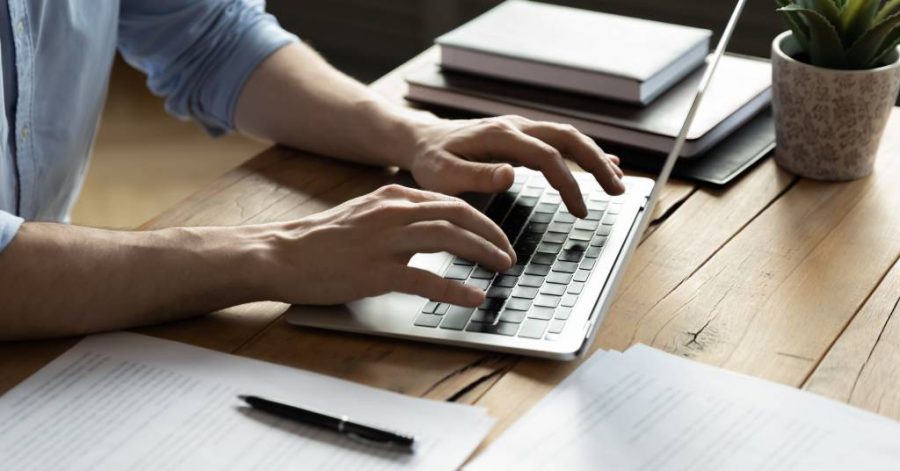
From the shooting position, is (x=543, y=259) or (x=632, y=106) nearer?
(x=543, y=259)

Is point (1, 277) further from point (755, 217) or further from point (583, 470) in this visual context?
point (755, 217)

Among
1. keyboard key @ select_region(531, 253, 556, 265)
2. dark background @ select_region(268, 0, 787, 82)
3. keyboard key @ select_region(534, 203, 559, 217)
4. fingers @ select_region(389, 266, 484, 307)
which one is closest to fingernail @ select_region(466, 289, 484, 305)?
fingers @ select_region(389, 266, 484, 307)

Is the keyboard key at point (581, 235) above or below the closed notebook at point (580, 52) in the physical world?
below

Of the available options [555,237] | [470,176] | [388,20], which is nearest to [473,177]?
Result: [470,176]

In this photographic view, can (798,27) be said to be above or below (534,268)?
above

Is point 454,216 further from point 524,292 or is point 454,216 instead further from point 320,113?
point 320,113

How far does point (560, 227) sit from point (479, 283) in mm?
133

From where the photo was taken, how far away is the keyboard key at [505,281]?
97 cm

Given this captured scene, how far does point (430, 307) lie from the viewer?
947 mm

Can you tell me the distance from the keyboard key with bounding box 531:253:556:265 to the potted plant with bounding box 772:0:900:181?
34cm

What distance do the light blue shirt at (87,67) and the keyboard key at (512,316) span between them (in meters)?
0.58

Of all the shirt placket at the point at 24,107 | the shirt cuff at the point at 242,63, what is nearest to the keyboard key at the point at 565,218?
the shirt cuff at the point at 242,63

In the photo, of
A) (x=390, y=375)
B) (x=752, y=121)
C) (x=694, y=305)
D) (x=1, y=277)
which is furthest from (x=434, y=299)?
(x=752, y=121)

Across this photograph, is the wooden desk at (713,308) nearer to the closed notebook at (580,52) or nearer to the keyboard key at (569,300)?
the keyboard key at (569,300)
